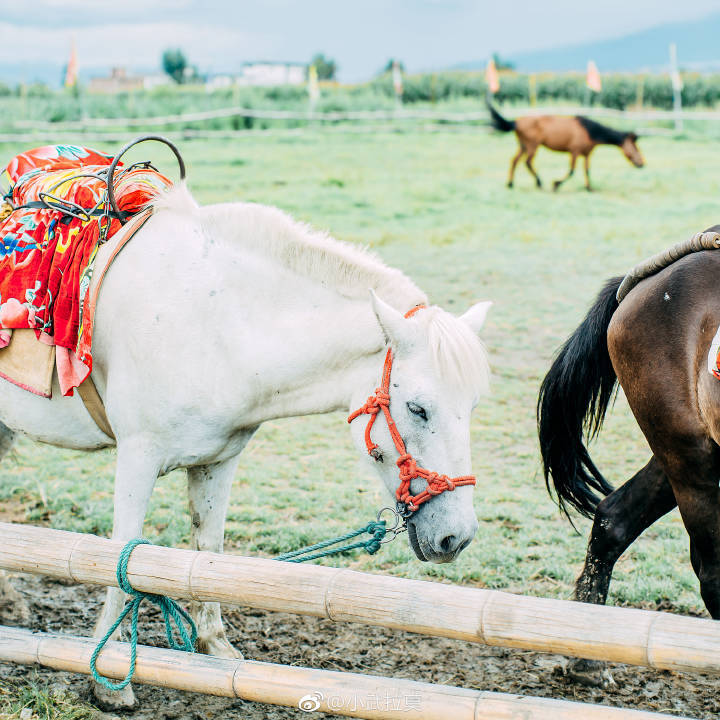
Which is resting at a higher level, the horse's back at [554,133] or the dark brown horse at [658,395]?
the horse's back at [554,133]

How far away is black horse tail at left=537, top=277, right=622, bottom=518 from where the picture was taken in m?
3.47

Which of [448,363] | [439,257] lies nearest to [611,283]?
[448,363]

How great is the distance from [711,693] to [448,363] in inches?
67.4

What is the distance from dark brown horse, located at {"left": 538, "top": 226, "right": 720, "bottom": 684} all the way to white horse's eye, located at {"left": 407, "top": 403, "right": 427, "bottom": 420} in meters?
0.97

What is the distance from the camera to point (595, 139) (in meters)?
15.7

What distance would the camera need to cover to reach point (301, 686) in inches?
89.7

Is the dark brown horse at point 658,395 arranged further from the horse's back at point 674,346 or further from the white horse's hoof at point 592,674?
the white horse's hoof at point 592,674

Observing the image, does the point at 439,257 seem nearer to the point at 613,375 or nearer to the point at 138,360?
the point at 613,375

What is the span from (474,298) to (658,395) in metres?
5.75

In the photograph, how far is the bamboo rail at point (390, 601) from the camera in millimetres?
1935

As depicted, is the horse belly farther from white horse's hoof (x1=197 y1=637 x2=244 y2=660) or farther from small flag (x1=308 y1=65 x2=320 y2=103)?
small flag (x1=308 y1=65 x2=320 y2=103)

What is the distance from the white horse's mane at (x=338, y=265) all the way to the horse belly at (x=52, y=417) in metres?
0.77

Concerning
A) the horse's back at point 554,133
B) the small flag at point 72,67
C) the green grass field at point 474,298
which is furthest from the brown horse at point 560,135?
the small flag at point 72,67

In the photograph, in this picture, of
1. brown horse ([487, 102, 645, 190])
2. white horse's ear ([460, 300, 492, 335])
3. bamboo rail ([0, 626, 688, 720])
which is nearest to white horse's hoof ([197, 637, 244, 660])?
bamboo rail ([0, 626, 688, 720])
